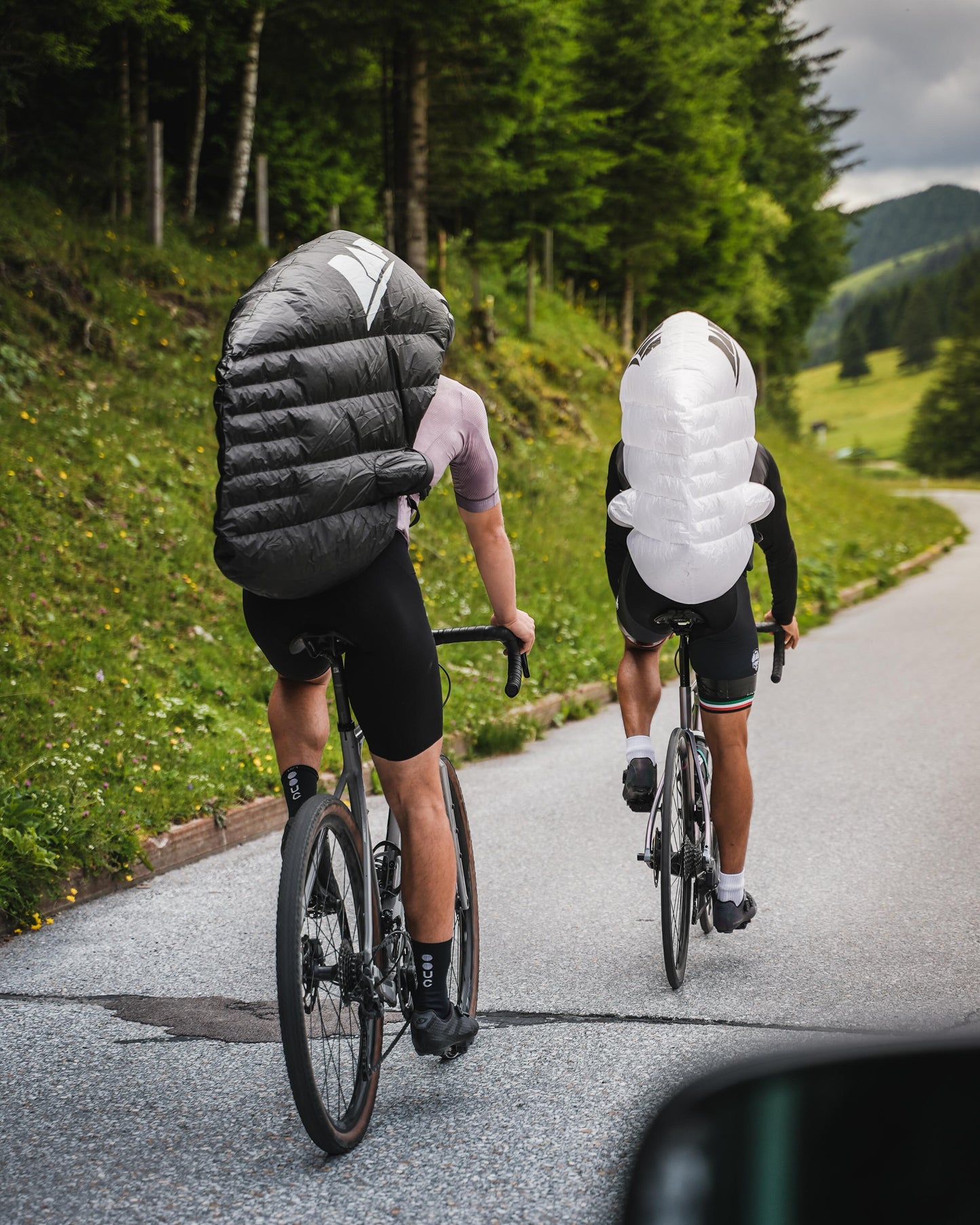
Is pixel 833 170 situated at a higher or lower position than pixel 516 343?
higher

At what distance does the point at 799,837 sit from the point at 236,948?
2.92m

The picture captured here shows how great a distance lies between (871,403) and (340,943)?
530 ft

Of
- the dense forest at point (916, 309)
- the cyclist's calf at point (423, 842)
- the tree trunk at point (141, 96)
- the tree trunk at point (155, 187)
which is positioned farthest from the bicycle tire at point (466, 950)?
the dense forest at point (916, 309)

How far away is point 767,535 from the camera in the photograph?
14.1ft

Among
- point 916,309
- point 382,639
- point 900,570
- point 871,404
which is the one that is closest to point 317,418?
point 382,639

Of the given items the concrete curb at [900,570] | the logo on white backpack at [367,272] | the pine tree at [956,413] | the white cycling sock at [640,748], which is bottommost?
the pine tree at [956,413]

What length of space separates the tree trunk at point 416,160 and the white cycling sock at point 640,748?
13.6 meters

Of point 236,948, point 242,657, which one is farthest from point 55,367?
point 236,948

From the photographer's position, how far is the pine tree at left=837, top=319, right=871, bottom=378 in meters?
170

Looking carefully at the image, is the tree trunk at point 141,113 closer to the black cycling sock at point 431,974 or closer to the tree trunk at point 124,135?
the tree trunk at point 124,135

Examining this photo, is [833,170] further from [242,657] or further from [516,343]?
[242,657]

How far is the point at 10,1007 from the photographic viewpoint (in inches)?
163

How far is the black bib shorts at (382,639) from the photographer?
2975 millimetres

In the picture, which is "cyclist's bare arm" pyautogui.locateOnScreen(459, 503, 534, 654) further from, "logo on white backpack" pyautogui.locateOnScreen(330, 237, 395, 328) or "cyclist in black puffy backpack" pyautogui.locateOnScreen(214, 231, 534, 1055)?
"logo on white backpack" pyautogui.locateOnScreen(330, 237, 395, 328)
